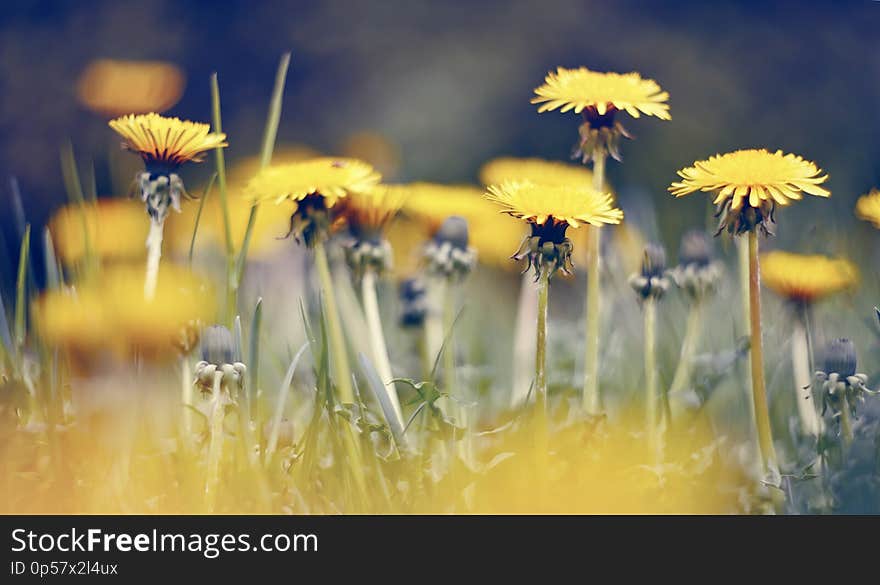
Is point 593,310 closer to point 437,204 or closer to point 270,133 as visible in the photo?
point 437,204

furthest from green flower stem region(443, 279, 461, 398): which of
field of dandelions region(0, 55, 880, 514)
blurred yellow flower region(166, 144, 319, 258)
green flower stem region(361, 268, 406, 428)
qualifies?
blurred yellow flower region(166, 144, 319, 258)

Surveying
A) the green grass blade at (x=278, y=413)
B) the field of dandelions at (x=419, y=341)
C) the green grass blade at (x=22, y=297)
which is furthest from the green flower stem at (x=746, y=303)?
the green grass blade at (x=22, y=297)

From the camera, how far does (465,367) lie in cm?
216

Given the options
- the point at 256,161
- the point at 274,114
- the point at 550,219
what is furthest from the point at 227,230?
the point at 550,219

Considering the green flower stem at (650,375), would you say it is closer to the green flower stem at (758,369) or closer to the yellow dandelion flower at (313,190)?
the green flower stem at (758,369)

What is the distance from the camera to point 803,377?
2.18 m

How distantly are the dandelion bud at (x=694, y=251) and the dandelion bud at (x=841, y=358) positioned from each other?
12.3 inches

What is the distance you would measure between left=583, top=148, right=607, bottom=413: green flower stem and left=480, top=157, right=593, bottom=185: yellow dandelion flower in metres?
0.10

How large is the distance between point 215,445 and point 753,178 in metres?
1.13

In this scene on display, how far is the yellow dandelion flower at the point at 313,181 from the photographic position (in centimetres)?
185

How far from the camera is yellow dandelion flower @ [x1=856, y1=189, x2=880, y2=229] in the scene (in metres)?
2.30

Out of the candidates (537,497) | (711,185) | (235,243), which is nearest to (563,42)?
(711,185)

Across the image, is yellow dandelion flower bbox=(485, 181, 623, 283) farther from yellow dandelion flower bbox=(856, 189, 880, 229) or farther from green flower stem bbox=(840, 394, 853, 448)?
yellow dandelion flower bbox=(856, 189, 880, 229)

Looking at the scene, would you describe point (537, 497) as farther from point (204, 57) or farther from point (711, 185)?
point (204, 57)
